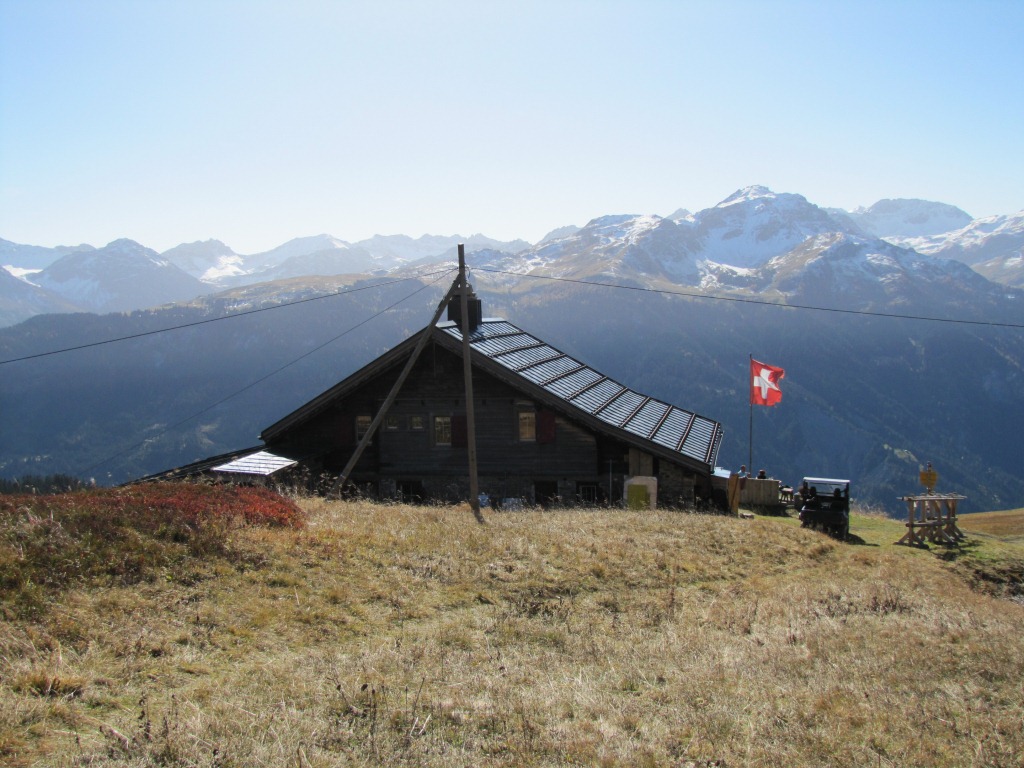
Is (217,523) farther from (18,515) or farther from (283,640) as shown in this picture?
(283,640)

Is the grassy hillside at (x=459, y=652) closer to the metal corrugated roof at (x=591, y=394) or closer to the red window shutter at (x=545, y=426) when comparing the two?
the metal corrugated roof at (x=591, y=394)

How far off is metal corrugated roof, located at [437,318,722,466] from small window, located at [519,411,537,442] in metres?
1.63

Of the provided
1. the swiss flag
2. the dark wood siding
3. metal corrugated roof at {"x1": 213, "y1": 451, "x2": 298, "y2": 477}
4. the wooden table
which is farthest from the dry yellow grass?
metal corrugated roof at {"x1": 213, "y1": 451, "x2": 298, "y2": 477}

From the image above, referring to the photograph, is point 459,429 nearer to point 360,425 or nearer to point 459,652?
point 360,425

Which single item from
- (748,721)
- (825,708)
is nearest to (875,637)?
(825,708)

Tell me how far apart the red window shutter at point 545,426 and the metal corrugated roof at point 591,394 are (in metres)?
1.12

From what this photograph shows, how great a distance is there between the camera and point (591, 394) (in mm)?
35656

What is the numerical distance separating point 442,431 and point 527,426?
3.89 metres

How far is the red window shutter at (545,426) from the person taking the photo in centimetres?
3278

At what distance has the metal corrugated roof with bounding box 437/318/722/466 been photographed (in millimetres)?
32156

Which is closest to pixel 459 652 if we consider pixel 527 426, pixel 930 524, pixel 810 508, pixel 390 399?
pixel 390 399

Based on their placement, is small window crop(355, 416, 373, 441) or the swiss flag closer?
small window crop(355, 416, 373, 441)

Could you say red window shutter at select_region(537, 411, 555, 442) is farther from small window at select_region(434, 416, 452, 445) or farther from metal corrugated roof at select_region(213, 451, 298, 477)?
metal corrugated roof at select_region(213, 451, 298, 477)

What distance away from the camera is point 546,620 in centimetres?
1273
